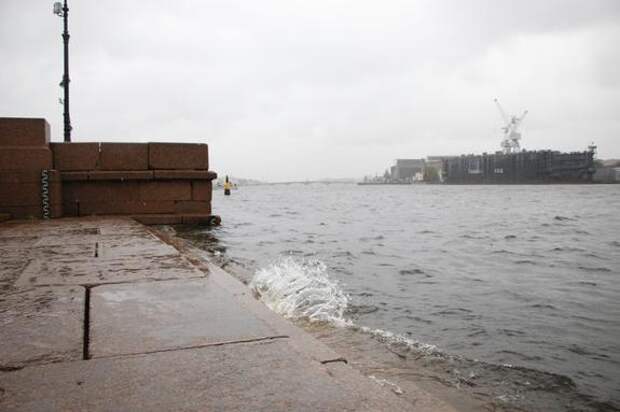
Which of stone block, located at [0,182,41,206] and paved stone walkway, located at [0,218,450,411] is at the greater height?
stone block, located at [0,182,41,206]

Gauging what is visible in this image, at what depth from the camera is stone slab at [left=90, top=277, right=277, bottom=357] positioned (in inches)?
81.7

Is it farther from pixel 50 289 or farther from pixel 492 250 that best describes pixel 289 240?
pixel 50 289

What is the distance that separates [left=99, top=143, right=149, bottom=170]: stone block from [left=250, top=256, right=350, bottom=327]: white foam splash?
4.24 meters

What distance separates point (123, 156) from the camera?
927 centimetres

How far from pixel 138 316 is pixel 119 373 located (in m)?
0.71

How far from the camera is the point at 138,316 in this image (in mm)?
2426

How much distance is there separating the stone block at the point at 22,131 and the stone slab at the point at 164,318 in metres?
6.54

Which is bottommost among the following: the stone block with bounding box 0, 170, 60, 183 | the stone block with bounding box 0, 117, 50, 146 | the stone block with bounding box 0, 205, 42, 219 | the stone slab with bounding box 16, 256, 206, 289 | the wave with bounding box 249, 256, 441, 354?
the wave with bounding box 249, 256, 441, 354

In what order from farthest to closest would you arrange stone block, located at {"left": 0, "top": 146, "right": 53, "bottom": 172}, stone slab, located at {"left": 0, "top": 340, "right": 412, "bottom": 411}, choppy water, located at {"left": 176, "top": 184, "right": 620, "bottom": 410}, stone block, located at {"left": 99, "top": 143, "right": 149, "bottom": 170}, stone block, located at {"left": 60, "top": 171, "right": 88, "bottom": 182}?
stone block, located at {"left": 99, "top": 143, "right": 149, "bottom": 170} < stone block, located at {"left": 60, "top": 171, "right": 88, "bottom": 182} < stone block, located at {"left": 0, "top": 146, "right": 53, "bottom": 172} < choppy water, located at {"left": 176, "top": 184, "right": 620, "bottom": 410} < stone slab, located at {"left": 0, "top": 340, "right": 412, "bottom": 411}

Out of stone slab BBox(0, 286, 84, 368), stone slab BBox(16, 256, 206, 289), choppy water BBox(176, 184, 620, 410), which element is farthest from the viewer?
choppy water BBox(176, 184, 620, 410)

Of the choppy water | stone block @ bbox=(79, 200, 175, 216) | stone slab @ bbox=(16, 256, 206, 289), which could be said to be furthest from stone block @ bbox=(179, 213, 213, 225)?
stone slab @ bbox=(16, 256, 206, 289)

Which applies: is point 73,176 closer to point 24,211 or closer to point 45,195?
point 45,195

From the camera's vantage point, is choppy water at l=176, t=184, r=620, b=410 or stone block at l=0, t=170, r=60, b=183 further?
stone block at l=0, t=170, r=60, b=183

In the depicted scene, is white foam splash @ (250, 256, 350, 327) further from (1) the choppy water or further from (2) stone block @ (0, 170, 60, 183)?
(2) stone block @ (0, 170, 60, 183)
